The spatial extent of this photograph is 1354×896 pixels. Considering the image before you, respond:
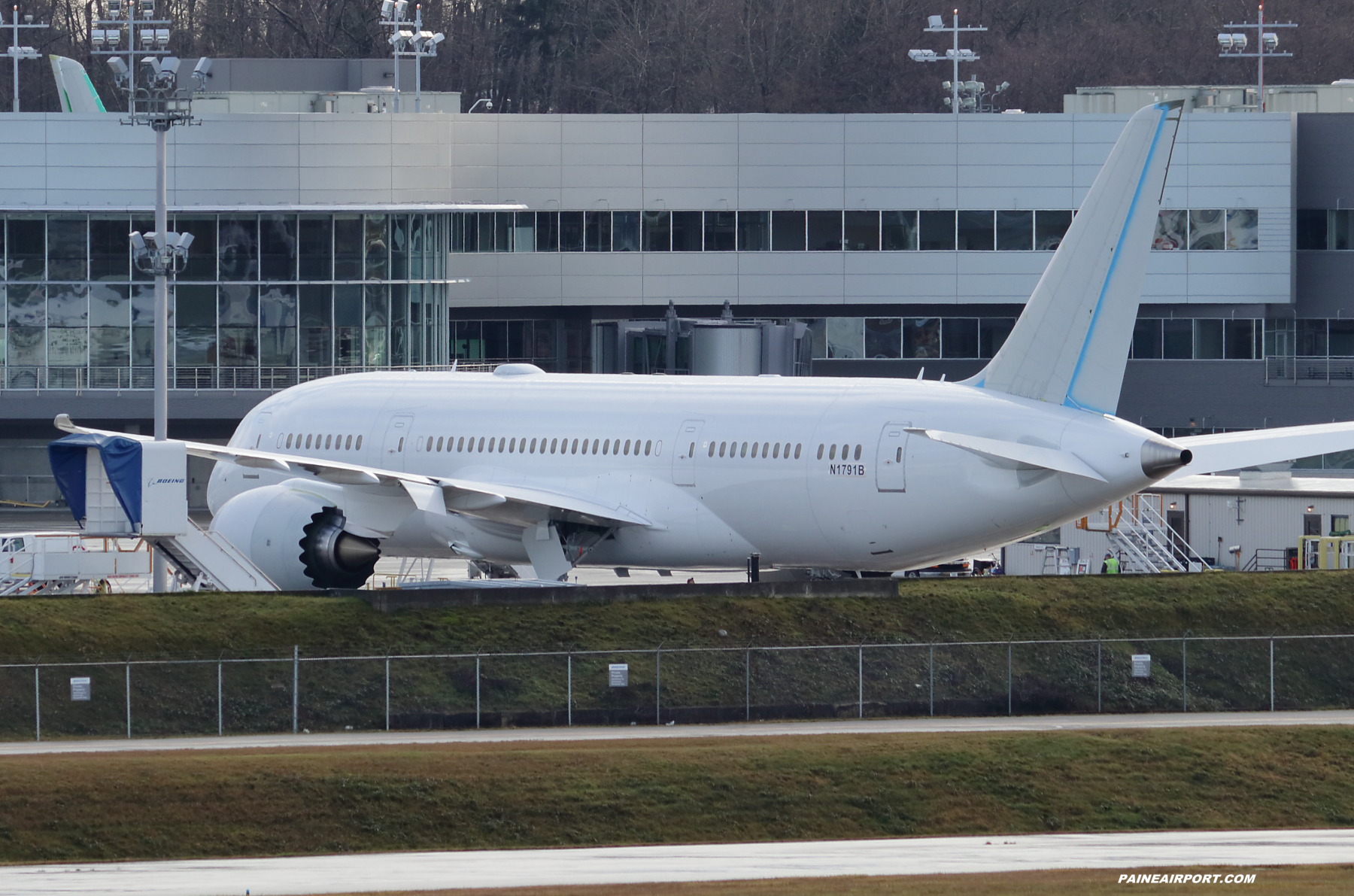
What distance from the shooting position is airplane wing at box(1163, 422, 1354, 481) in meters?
39.6

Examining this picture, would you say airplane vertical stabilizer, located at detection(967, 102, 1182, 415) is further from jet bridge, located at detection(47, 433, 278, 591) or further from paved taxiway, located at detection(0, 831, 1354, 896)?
jet bridge, located at detection(47, 433, 278, 591)

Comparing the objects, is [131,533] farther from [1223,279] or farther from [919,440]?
[1223,279]

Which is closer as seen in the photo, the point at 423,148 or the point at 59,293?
the point at 59,293

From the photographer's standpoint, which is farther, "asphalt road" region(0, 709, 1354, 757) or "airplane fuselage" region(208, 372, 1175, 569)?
"airplane fuselage" region(208, 372, 1175, 569)

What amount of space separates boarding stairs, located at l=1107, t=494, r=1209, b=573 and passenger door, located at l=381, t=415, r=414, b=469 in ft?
56.0

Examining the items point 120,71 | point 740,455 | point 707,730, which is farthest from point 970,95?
point 707,730

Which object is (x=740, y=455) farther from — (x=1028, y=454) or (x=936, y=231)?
(x=936, y=231)

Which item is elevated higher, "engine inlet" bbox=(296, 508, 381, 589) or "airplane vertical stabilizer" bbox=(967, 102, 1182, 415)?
"airplane vertical stabilizer" bbox=(967, 102, 1182, 415)

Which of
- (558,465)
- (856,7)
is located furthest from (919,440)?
(856,7)

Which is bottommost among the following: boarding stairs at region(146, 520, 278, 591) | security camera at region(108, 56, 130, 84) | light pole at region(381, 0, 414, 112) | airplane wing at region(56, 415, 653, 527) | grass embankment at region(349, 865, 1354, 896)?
grass embankment at region(349, 865, 1354, 896)

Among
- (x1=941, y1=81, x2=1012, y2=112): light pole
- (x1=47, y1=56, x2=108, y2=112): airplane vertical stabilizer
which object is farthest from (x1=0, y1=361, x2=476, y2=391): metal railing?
(x1=941, y1=81, x2=1012, y2=112): light pole

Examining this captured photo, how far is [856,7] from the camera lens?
138 metres

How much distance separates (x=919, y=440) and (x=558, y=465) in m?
8.21

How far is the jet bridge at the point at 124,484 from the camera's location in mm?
41312
